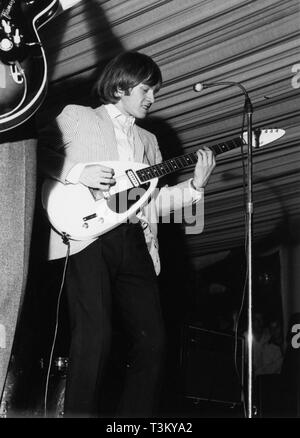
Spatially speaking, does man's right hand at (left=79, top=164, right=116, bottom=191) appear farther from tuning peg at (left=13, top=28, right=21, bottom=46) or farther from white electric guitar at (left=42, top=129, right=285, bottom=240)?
tuning peg at (left=13, top=28, right=21, bottom=46)

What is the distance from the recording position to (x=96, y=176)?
2.03 m

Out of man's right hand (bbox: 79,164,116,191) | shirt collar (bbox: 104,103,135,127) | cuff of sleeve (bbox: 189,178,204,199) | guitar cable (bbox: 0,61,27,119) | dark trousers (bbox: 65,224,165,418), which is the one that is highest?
shirt collar (bbox: 104,103,135,127)

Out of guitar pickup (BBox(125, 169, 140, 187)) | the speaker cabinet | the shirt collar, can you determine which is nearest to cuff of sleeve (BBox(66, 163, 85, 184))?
guitar pickup (BBox(125, 169, 140, 187))

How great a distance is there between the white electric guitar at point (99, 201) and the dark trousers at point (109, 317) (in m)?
0.05

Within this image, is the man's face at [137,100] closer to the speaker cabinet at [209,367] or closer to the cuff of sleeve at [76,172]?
the cuff of sleeve at [76,172]

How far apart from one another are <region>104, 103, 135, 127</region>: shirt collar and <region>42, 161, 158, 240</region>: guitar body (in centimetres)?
18

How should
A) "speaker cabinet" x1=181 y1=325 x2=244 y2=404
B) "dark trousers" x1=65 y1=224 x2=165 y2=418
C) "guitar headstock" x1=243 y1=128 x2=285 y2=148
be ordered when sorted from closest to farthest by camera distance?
"dark trousers" x1=65 y1=224 x2=165 y2=418
"guitar headstock" x1=243 y1=128 x2=285 y2=148
"speaker cabinet" x1=181 y1=325 x2=244 y2=404

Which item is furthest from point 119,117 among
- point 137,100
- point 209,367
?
point 209,367

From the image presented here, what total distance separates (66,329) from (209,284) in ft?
9.05

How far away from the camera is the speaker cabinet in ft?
10.4

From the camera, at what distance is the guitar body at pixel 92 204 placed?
6.59 ft

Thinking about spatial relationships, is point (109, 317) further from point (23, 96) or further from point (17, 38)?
point (17, 38)

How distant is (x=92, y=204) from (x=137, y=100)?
1.53ft

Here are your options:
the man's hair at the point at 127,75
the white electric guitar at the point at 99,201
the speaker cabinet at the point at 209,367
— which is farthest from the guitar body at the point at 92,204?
the speaker cabinet at the point at 209,367
